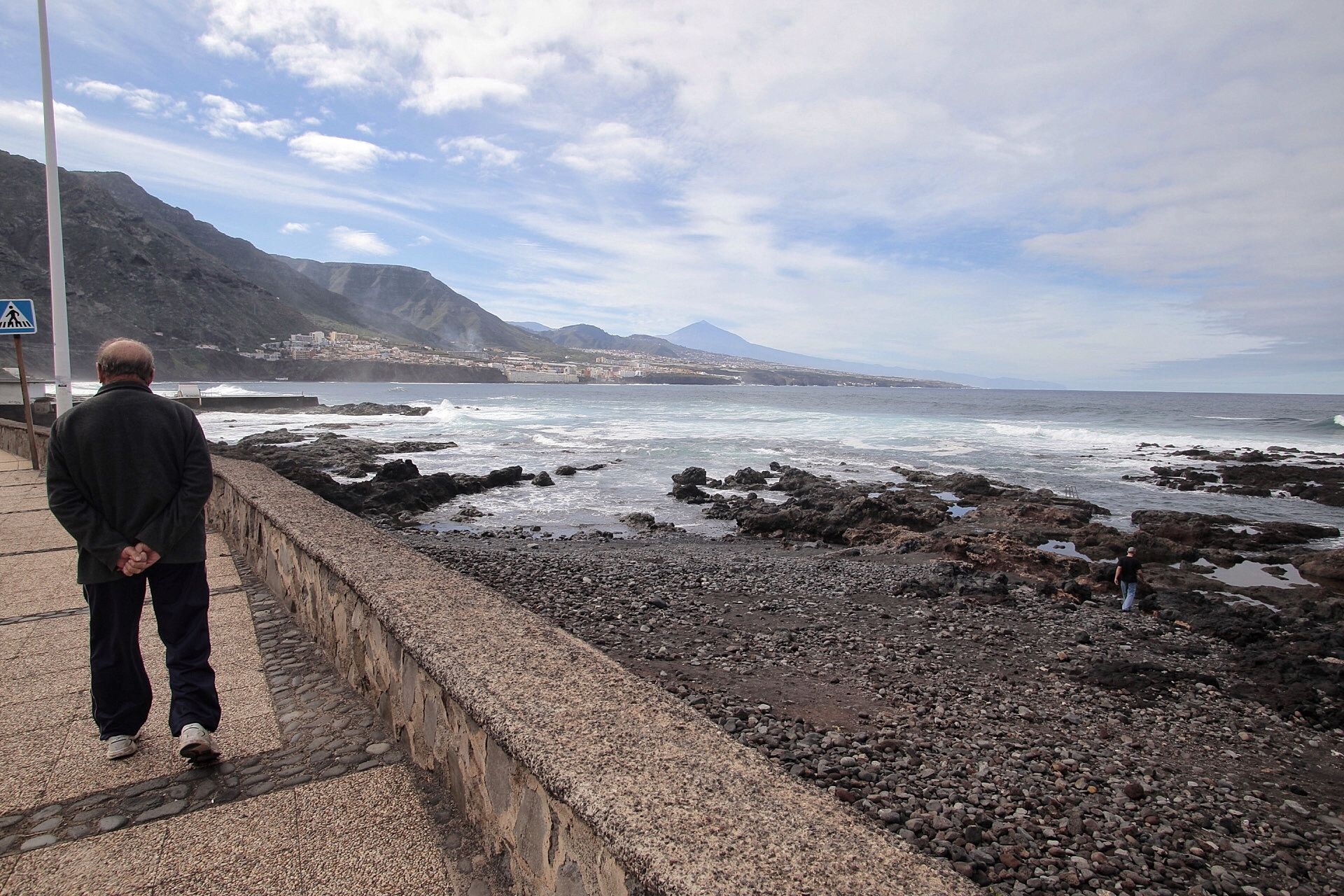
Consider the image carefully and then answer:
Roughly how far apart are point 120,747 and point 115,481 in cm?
94

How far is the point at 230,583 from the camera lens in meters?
4.52

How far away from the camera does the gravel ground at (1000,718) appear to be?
11.7 ft

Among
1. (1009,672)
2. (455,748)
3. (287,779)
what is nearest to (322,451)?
(1009,672)

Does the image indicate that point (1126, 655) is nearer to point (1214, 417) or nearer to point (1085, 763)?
point (1085, 763)

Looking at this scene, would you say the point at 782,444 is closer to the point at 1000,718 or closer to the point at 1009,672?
the point at 1009,672

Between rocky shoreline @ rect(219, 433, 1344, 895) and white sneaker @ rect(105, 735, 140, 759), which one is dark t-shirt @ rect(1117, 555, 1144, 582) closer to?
rocky shoreline @ rect(219, 433, 1344, 895)

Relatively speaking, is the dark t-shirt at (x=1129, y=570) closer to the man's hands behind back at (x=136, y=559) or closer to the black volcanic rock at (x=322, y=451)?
the man's hands behind back at (x=136, y=559)

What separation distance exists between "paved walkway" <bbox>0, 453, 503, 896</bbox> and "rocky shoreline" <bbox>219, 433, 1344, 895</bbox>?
2231 mm

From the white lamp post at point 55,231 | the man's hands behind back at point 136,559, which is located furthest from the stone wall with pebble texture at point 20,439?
the man's hands behind back at point 136,559

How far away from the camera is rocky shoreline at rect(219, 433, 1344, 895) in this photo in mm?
3695

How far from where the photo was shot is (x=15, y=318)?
7.32 meters

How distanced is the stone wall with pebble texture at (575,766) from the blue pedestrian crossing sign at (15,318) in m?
6.82

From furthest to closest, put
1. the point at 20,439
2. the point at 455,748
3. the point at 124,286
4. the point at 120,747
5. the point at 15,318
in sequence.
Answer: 1. the point at 124,286
2. the point at 20,439
3. the point at 15,318
4. the point at 120,747
5. the point at 455,748

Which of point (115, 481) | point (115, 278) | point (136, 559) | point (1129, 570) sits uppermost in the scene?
point (115, 278)
